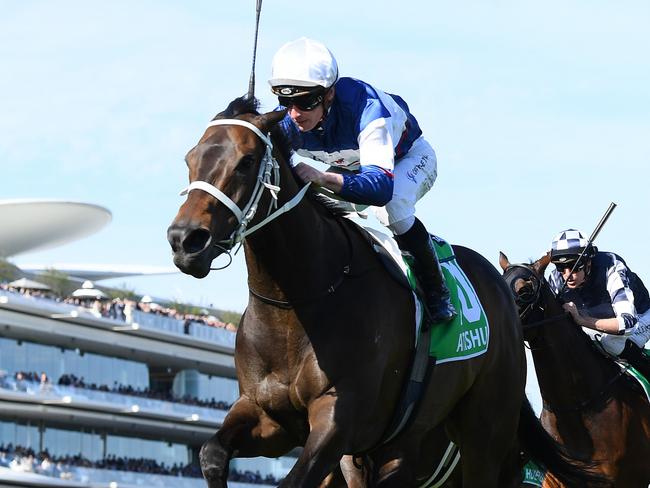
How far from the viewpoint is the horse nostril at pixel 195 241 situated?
18.4ft

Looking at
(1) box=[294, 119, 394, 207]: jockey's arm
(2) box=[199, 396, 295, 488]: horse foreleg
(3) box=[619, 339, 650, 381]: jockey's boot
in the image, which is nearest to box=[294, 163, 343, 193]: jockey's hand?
(1) box=[294, 119, 394, 207]: jockey's arm

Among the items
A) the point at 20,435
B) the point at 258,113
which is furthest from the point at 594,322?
the point at 20,435

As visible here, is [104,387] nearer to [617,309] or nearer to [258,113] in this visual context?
[617,309]

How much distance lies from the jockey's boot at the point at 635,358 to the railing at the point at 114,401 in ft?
117

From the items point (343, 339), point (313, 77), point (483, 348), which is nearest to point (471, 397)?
point (483, 348)

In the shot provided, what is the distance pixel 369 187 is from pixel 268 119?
58cm

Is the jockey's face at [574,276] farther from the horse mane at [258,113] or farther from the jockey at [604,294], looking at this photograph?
the horse mane at [258,113]

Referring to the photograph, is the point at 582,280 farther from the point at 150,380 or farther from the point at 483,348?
the point at 150,380

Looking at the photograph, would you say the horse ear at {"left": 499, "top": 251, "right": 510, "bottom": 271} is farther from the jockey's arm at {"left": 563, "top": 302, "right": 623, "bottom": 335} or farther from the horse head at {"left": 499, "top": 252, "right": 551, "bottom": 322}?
the jockey's arm at {"left": 563, "top": 302, "right": 623, "bottom": 335}

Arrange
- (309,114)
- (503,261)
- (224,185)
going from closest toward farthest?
(224,185) → (309,114) → (503,261)

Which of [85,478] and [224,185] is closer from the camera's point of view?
[224,185]

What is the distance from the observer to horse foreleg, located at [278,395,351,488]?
5.97m

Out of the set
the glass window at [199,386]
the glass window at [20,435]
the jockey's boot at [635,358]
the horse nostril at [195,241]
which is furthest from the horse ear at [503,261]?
the glass window at [199,386]

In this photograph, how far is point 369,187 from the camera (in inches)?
251
